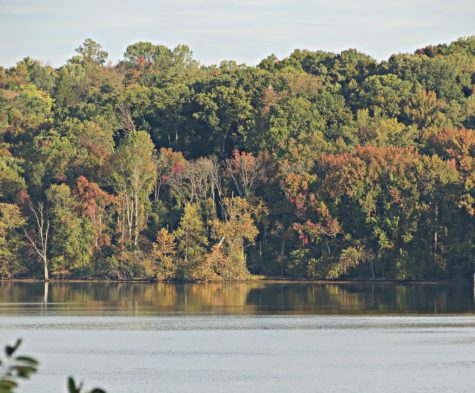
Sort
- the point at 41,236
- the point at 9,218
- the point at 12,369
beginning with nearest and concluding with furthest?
the point at 12,369 < the point at 41,236 < the point at 9,218

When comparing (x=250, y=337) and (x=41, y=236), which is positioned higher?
(x=41, y=236)

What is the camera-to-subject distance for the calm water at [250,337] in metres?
27.2

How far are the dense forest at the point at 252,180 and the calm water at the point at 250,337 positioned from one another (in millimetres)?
4440

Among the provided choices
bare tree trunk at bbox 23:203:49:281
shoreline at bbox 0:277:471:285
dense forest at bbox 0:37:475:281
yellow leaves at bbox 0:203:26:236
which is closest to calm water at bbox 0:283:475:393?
shoreline at bbox 0:277:471:285

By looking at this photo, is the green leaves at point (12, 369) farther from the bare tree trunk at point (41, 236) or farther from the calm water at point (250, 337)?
the bare tree trunk at point (41, 236)

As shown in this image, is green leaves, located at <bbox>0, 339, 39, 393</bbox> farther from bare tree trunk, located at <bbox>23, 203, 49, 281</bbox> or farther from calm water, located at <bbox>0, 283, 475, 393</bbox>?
bare tree trunk, located at <bbox>23, 203, 49, 281</bbox>

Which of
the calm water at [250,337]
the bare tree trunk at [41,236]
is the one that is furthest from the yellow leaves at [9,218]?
the calm water at [250,337]

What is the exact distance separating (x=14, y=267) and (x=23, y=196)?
14.1 ft

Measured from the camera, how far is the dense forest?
219 feet

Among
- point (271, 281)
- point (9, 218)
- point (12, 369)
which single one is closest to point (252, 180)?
point (271, 281)

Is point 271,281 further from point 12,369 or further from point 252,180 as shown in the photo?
point 12,369

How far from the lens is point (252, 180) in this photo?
7075 centimetres

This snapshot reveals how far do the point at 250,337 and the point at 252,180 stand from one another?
32992mm

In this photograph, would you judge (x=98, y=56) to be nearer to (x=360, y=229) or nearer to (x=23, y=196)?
(x=23, y=196)
